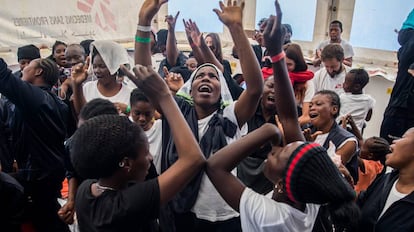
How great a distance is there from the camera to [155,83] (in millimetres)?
1236

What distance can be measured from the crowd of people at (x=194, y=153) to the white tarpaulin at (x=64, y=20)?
1.95m

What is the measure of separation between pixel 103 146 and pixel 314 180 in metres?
0.64

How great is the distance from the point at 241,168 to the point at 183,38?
4.68 m

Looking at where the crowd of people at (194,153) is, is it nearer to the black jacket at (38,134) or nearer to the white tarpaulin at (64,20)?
the black jacket at (38,134)

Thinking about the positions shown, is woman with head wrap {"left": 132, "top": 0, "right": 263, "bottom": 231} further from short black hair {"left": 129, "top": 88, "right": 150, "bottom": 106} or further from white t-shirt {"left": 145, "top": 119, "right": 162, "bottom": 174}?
short black hair {"left": 129, "top": 88, "right": 150, "bottom": 106}

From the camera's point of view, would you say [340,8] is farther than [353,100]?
Yes

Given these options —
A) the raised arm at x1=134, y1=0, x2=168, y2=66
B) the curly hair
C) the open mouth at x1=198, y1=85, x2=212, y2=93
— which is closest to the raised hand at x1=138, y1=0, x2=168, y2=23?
the raised arm at x1=134, y1=0, x2=168, y2=66

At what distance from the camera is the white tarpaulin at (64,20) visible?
4.35 metres

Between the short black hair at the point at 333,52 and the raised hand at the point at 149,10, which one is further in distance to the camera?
the short black hair at the point at 333,52

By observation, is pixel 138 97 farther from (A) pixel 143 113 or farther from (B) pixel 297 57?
(B) pixel 297 57

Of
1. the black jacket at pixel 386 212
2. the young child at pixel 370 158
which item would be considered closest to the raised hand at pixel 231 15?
the black jacket at pixel 386 212

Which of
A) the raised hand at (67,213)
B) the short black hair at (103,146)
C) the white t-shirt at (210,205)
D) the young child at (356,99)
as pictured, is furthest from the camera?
the young child at (356,99)

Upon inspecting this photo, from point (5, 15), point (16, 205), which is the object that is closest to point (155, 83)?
point (16, 205)

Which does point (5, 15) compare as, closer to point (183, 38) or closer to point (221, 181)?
point (183, 38)
